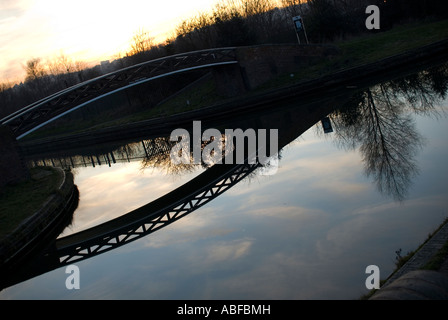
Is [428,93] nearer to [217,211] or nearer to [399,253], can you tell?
[217,211]

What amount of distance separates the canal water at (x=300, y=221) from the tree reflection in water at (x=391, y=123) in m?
0.04

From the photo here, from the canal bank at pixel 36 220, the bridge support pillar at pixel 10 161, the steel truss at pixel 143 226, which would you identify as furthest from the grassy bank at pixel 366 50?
the canal bank at pixel 36 220

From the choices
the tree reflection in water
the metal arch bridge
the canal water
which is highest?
the metal arch bridge

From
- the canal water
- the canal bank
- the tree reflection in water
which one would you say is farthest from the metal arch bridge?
the tree reflection in water

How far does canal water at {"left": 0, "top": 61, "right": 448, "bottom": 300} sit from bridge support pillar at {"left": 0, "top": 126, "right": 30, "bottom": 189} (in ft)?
8.24

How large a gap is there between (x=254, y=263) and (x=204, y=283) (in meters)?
0.87

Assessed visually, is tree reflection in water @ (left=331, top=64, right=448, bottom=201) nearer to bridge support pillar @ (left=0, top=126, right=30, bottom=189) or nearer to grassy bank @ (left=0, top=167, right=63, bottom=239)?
grassy bank @ (left=0, top=167, right=63, bottom=239)

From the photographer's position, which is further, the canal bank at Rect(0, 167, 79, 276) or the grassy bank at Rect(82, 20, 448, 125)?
the grassy bank at Rect(82, 20, 448, 125)

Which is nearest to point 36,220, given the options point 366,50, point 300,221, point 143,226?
point 143,226

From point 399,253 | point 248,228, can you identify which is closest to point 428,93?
point 248,228

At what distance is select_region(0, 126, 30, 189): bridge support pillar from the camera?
49.9 feet

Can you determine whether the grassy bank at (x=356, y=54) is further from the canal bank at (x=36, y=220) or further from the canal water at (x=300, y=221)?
the canal bank at (x=36, y=220)

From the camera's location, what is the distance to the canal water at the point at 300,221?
23.1ft

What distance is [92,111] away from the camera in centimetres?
4053
